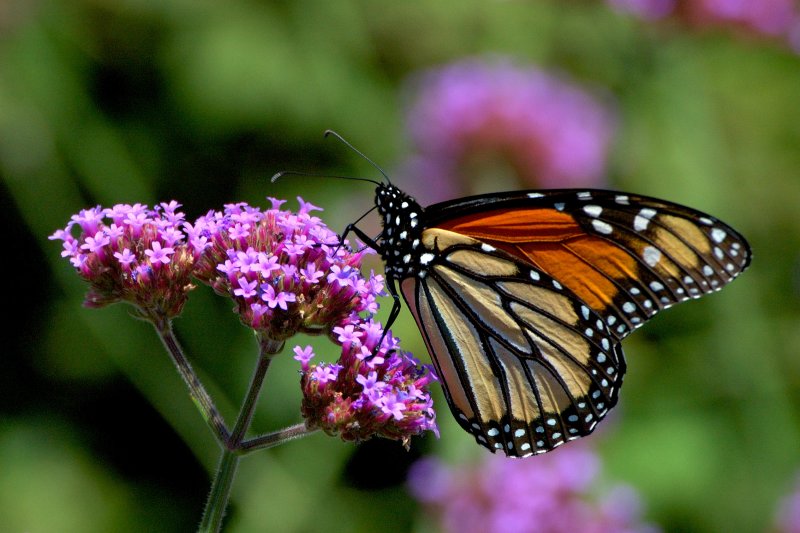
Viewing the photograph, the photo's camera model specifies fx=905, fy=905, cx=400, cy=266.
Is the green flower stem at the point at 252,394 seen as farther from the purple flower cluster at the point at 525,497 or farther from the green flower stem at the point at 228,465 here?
the purple flower cluster at the point at 525,497

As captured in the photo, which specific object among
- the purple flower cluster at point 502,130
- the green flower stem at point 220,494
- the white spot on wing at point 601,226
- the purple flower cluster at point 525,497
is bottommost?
the purple flower cluster at point 525,497

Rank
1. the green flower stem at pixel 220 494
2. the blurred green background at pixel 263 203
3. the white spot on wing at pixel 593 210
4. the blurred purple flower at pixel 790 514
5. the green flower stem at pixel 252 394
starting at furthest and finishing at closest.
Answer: the blurred green background at pixel 263 203
the blurred purple flower at pixel 790 514
the white spot on wing at pixel 593 210
the green flower stem at pixel 252 394
the green flower stem at pixel 220 494

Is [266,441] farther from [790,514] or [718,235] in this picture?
[790,514]

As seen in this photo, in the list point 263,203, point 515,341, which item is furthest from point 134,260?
point 263,203

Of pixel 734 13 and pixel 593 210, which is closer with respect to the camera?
pixel 593 210

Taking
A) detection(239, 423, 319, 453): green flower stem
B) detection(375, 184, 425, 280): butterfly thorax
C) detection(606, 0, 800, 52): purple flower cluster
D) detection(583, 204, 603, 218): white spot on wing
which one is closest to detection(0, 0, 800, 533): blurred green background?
detection(606, 0, 800, 52): purple flower cluster

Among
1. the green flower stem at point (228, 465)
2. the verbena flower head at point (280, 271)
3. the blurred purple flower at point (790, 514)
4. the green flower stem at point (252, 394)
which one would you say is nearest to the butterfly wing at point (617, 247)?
the verbena flower head at point (280, 271)
